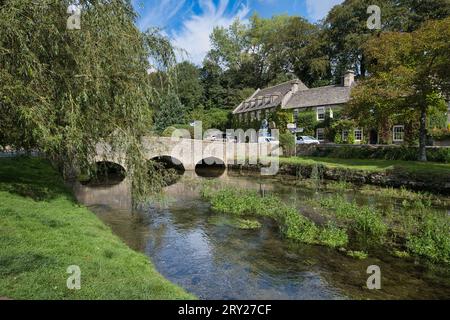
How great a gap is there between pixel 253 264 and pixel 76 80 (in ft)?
23.0

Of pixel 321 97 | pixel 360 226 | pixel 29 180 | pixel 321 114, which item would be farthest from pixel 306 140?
pixel 29 180

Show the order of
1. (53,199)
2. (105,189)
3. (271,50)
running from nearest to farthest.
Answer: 1. (53,199)
2. (105,189)
3. (271,50)

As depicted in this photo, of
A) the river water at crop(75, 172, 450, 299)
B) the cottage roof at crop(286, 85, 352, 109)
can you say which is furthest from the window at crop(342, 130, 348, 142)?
the river water at crop(75, 172, 450, 299)

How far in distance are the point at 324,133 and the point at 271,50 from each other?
29.4 m

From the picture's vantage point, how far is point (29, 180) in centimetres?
1530

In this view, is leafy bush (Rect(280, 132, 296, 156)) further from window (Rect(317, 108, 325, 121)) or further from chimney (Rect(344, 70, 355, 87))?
chimney (Rect(344, 70, 355, 87))

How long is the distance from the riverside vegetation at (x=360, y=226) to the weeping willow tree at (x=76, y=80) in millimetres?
5973

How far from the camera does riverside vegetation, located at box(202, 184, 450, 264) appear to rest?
1084 centimetres

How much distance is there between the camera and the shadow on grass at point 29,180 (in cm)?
1280

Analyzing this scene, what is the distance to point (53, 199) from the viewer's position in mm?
12703

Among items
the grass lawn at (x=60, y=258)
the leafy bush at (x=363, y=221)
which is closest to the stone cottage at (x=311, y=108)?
the leafy bush at (x=363, y=221)
